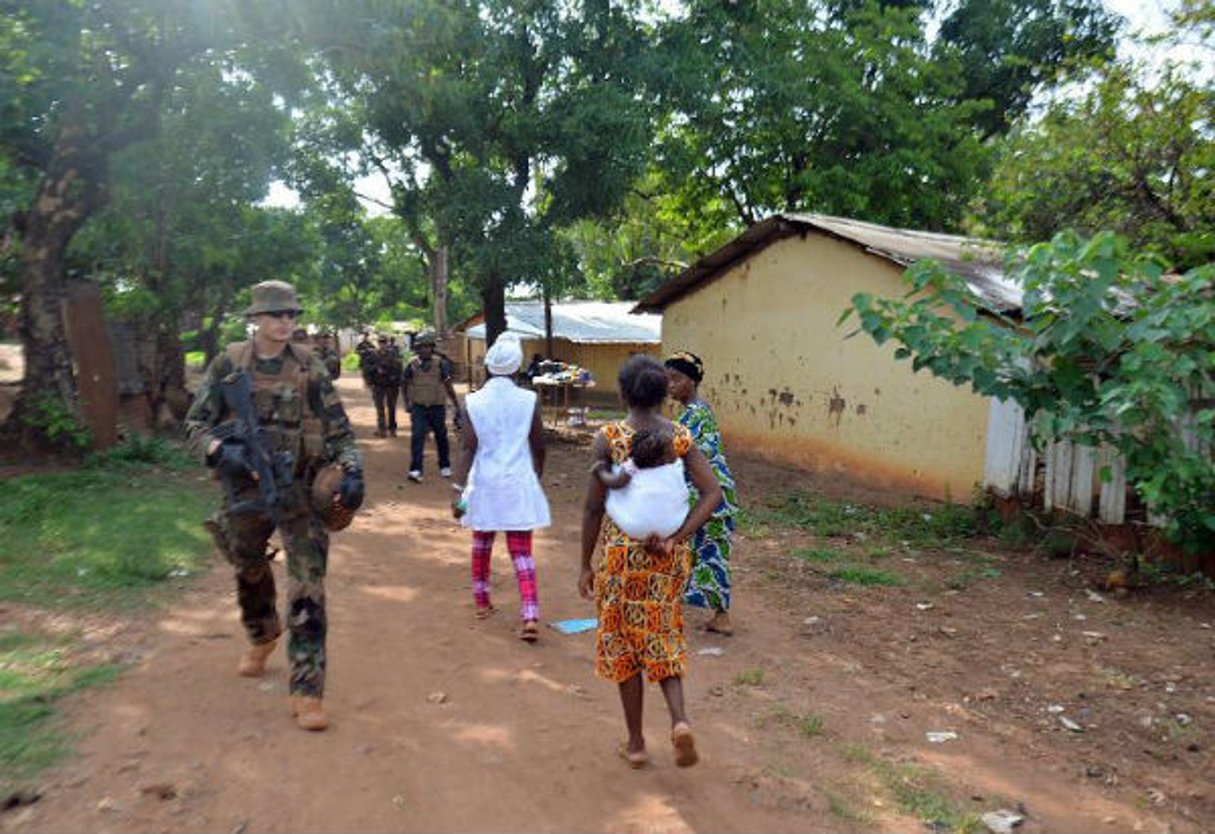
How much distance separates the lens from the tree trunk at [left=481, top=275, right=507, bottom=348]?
44.3 feet

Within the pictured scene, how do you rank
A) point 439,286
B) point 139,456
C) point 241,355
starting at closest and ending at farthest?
point 241,355, point 139,456, point 439,286

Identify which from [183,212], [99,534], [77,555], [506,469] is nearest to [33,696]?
[506,469]

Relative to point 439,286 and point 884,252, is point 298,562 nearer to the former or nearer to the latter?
point 884,252

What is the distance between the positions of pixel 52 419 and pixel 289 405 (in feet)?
21.6

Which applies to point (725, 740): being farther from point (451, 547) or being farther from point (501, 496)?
point (451, 547)

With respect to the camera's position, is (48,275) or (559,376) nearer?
(48,275)

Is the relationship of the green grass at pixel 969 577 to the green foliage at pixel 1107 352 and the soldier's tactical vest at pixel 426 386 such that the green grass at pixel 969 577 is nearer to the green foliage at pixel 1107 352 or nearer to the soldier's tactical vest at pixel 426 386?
the green foliage at pixel 1107 352

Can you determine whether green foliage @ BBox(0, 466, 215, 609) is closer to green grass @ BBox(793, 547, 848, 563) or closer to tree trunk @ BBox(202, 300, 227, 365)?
green grass @ BBox(793, 547, 848, 563)

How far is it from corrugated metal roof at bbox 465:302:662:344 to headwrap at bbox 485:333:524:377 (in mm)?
18046

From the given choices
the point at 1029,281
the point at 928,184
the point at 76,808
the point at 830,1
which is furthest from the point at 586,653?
the point at 830,1

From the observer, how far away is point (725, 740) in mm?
3658

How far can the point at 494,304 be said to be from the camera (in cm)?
1416

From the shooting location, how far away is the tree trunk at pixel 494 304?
531 inches

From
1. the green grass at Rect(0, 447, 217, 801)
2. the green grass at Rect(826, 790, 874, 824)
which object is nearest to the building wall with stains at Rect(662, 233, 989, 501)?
the green grass at Rect(826, 790, 874, 824)
